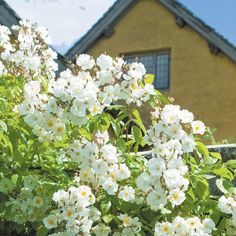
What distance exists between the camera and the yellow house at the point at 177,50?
15289mm

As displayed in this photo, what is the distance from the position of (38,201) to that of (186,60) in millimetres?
12828

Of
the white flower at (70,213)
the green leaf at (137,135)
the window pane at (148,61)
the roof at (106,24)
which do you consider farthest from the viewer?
the roof at (106,24)

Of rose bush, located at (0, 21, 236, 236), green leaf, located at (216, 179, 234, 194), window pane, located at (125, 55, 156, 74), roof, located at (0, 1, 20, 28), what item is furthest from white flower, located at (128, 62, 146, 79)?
window pane, located at (125, 55, 156, 74)

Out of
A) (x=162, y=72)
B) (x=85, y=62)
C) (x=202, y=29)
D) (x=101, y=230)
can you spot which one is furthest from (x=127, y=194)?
(x=162, y=72)

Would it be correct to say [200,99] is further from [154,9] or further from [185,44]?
[154,9]

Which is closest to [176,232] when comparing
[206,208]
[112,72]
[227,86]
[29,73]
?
[206,208]

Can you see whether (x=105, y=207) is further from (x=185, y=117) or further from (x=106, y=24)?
(x=106, y=24)

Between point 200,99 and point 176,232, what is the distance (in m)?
12.5

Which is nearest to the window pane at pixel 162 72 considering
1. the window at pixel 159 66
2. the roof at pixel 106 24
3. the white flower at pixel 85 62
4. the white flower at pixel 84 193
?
the window at pixel 159 66

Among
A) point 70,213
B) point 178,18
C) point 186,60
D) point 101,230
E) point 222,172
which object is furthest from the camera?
point 178,18

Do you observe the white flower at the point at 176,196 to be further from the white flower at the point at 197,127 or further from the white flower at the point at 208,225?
the white flower at the point at 197,127

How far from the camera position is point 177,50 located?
16.1 meters

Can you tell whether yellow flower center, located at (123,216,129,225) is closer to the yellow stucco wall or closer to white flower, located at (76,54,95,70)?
white flower, located at (76,54,95,70)

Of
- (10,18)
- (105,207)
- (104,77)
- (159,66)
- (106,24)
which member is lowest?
(105,207)
